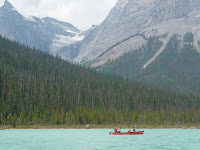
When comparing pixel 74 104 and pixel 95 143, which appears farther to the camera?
pixel 74 104

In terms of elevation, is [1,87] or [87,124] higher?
[1,87]

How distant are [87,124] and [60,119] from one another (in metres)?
12.9

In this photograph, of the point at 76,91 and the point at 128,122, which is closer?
the point at 128,122

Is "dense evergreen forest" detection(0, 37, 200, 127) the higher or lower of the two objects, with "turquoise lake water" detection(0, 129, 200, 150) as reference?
higher

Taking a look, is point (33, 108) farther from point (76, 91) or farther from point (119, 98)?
point (119, 98)

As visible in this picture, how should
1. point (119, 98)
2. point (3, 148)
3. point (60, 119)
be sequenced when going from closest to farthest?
point (3, 148)
point (60, 119)
point (119, 98)

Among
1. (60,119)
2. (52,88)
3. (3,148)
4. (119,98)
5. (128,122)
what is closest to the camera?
(3,148)

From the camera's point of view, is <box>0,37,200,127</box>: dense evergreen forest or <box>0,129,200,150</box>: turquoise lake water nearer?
<box>0,129,200,150</box>: turquoise lake water

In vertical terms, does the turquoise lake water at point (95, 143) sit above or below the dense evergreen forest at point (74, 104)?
below

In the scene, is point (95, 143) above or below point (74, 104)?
below

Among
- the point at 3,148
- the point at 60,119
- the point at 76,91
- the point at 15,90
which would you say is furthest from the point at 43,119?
the point at 3,148

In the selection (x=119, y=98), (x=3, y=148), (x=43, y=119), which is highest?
(x=119, y=98)

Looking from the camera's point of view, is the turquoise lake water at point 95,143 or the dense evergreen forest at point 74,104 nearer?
the turquoise lake water at point 95,143

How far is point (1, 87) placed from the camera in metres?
151
